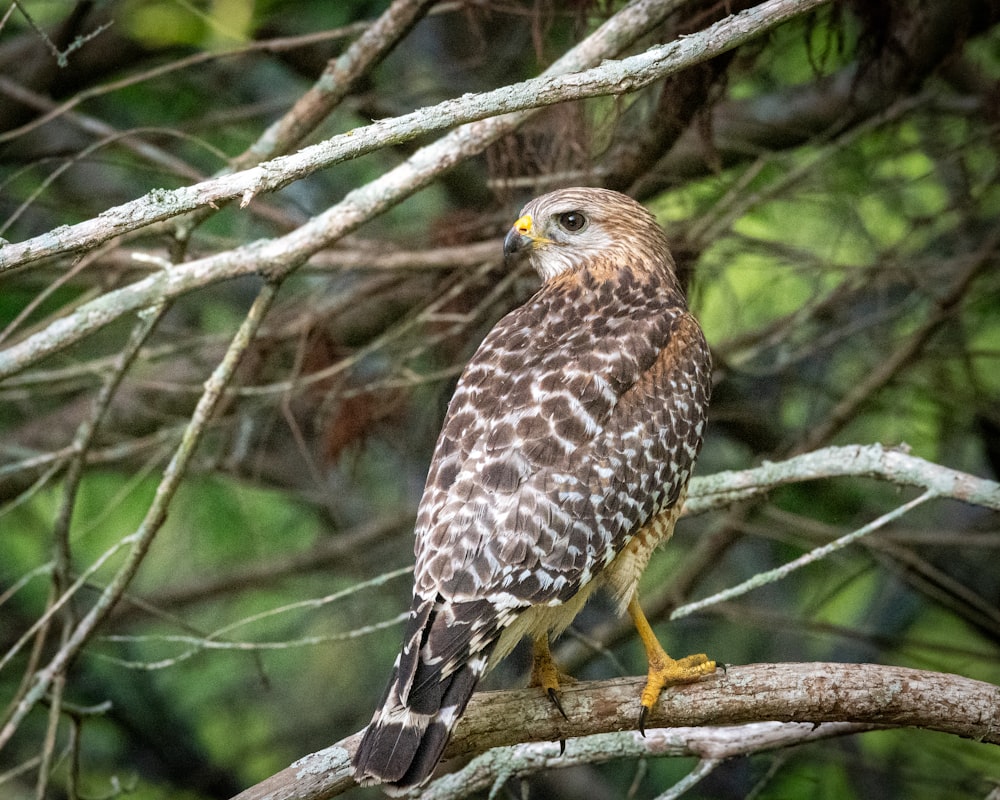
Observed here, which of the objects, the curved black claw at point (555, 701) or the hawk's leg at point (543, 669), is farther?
the hawk's leg at point (543, 669)

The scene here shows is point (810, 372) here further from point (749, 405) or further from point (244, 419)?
point (244, 419)

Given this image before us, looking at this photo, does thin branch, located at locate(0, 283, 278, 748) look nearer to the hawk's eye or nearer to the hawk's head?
the hawk's head

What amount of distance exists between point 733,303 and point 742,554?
208cm

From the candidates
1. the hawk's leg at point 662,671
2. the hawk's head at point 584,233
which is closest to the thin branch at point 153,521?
the hawk's head at point 584,233

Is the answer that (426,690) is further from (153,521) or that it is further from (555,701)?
(153,521)

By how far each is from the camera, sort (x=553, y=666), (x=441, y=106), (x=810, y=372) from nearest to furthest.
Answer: (x=441, y=106) → (x=553, y=666) → (x=810, y=372)

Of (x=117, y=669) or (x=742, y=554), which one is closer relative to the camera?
(x=117, y=669)

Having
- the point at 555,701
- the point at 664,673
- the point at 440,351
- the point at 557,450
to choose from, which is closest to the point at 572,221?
the point at 557,450

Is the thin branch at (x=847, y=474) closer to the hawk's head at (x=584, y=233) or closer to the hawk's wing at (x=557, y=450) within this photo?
the hawk's wing at (x=557, y=450)

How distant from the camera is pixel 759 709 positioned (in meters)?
3.02

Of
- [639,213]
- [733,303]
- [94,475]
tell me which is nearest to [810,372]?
[733,303]

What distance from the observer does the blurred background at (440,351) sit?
4855 mm

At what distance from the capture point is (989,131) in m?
4.87

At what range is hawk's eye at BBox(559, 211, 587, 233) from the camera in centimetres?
404
